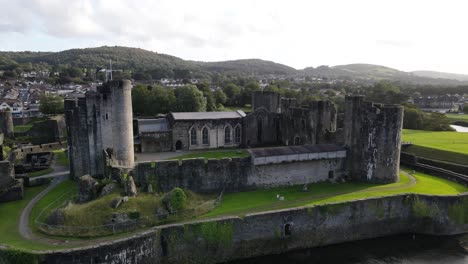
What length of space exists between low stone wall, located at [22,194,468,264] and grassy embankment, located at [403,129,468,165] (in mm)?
10945

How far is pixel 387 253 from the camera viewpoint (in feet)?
75.8

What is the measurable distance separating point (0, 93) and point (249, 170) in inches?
4040

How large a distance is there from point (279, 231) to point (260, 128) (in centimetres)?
2238

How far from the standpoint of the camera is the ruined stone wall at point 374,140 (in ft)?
93.7

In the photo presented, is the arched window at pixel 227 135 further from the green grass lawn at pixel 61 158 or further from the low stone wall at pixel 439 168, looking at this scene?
the low stone wall at pixel 439 168

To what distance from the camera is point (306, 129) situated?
123ft

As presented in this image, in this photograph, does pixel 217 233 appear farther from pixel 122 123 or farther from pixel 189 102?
pixel 189 102

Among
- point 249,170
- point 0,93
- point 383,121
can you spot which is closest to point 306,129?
point 383,121

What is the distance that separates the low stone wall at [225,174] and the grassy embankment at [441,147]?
14345mm

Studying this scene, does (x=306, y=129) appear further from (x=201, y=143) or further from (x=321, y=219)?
(x=321, y=219)

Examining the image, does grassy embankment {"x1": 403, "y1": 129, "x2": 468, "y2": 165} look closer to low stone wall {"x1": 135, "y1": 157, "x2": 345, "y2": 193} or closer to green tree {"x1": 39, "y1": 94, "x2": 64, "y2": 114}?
low stone wall {"x1": 135, "y1": 157, "x2": 345, "y2": 193}

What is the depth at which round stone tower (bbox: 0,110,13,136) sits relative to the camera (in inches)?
1973

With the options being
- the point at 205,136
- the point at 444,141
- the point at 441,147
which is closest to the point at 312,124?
the point at 205,136

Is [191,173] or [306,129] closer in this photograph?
[191,173]
